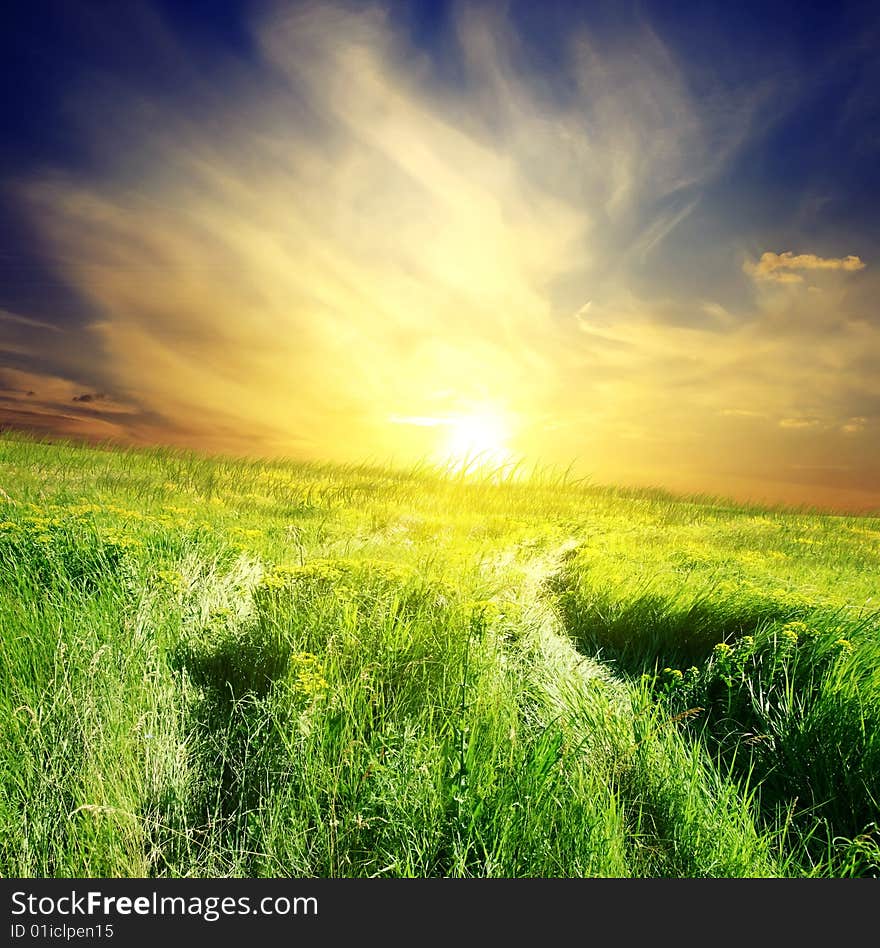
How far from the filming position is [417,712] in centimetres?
307

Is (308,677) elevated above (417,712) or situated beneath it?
elevated above

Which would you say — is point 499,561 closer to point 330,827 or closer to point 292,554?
point 292,554

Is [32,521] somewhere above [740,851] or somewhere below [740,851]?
above

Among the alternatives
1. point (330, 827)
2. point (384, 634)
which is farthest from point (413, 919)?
point (384, 634)

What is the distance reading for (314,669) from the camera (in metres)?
3.02

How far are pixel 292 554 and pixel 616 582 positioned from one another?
9.81ft

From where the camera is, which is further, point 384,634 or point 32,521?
point 32,521

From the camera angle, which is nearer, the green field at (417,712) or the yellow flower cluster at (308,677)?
the green field at (417,712)

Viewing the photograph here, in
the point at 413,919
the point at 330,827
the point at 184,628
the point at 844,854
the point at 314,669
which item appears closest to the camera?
the point at 413,919

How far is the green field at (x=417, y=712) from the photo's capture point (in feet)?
7.57


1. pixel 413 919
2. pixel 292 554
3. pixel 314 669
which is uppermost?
pixel 292 554

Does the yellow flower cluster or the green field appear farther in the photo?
the yellow flower cluster

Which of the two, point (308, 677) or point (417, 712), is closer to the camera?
point (308, 677)

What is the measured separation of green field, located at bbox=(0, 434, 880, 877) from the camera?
7.57 feet
